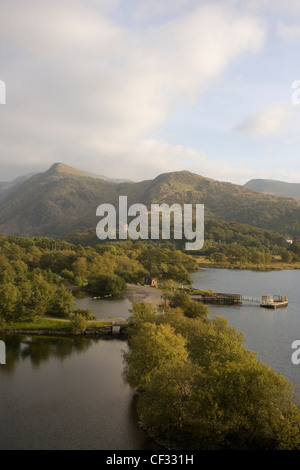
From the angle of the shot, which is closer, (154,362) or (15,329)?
(154,362)

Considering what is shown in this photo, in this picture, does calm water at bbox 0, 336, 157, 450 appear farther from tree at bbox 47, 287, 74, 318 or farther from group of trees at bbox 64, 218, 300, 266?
group of trees at bbox 64, 218, 300, 266

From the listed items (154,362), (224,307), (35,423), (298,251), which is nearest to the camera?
(35,423)

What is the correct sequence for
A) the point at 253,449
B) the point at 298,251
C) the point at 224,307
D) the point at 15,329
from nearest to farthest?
the point at 253,449
the point at 15,329
the point at 224,307
the point at 298,251

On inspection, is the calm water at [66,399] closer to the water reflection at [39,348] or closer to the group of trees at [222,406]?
the water reflection at [39,348]

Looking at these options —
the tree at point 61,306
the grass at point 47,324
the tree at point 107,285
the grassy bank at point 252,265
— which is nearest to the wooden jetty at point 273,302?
the tree at point 107,285

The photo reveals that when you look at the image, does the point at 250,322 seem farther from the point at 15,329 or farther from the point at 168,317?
the point at 15,329

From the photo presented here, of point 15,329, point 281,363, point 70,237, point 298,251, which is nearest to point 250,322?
point 281,363

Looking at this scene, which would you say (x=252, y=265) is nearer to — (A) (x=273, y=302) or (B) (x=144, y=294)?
(A) (x=273, y=302)
